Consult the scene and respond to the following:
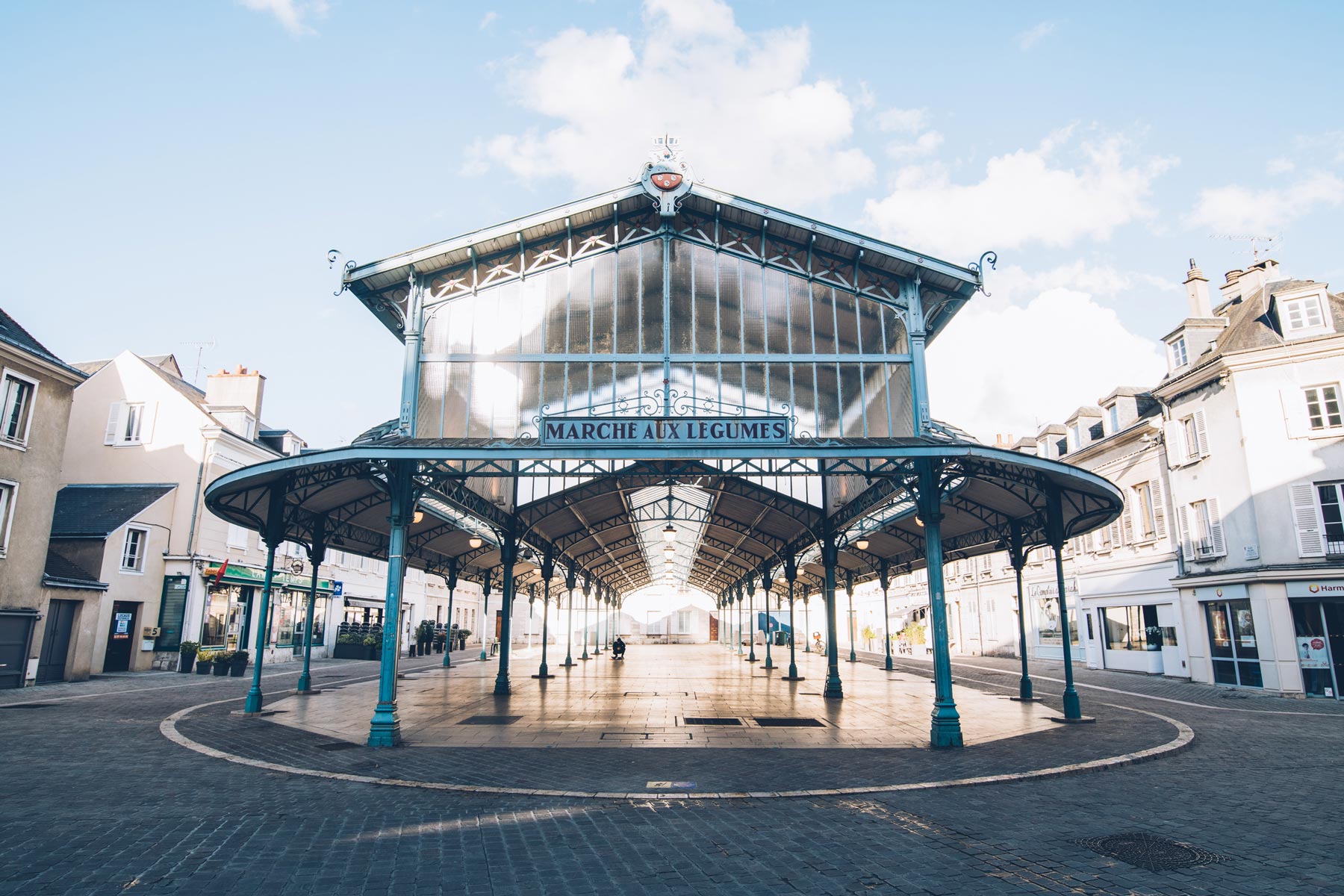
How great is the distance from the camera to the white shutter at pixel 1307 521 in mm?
22141

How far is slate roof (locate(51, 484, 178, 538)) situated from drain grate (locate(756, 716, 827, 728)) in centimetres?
2334

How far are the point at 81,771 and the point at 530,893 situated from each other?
8.21 meters

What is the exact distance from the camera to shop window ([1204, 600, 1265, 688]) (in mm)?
23328

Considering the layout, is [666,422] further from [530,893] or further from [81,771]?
[81,771]

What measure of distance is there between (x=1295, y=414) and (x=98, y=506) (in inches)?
1601

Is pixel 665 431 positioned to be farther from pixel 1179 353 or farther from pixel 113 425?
pixel 113 425

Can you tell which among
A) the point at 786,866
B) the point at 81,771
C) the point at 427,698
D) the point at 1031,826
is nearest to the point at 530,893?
the point at 786,866

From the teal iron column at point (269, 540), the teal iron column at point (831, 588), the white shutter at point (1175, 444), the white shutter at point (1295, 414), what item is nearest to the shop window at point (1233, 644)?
the white shutter at point (1175, 444)

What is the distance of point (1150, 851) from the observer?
23.0 feet

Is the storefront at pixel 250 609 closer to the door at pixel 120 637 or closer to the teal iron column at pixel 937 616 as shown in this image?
the door at pixel 120 637

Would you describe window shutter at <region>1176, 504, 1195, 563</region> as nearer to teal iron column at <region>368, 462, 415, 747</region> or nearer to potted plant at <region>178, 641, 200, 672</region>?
teal iron column at <region>368, 462, 415, 747</region>

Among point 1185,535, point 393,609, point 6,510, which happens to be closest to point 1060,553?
point 393,609

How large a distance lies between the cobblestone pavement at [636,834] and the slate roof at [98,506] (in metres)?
17.5

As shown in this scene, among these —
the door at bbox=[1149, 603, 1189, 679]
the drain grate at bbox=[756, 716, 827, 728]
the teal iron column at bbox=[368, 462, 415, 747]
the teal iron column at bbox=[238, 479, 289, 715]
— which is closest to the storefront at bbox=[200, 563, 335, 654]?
the teal iron column at bbox=[238, 479, 289, 715]
